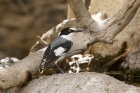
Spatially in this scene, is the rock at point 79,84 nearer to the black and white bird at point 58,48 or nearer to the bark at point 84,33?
the bark at point 84,33

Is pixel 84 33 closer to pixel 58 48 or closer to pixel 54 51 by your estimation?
pixel 58 48

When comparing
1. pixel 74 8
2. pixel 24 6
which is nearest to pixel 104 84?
pixel 74 8

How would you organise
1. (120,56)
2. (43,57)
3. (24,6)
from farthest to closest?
1. (24,6)
2. (120,56)
3. (43,57)

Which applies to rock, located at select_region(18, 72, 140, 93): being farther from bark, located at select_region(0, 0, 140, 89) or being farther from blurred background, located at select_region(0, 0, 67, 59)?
blurred background, located at select_region(0, 0, 67, 59)

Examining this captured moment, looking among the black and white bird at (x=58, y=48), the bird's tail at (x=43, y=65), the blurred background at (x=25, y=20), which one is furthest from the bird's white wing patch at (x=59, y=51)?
the blurred background at (x=25, y=20)

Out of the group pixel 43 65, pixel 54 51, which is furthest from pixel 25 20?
pixel 43 65

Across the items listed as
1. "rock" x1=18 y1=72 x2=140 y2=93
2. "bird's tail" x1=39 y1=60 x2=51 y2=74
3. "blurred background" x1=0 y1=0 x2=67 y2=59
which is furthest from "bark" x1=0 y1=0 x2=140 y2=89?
"blurred background" x1=0 y1=0 x2=67 y2=59

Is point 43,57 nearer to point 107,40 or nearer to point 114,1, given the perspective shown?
point 107,40
